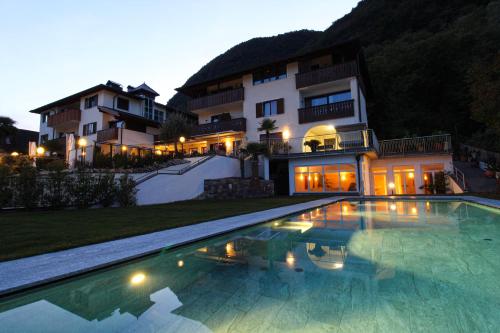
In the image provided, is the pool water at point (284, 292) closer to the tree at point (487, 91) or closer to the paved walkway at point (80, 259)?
the paved walkway at point (80, 259)

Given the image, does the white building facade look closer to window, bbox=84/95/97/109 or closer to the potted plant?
the potted plant

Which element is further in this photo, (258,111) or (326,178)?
(258,111)

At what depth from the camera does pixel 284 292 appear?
2.59 meters

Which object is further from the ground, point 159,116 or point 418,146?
point 159,116

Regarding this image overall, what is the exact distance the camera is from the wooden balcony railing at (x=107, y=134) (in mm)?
23438

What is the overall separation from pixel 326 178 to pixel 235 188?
20.8 feet

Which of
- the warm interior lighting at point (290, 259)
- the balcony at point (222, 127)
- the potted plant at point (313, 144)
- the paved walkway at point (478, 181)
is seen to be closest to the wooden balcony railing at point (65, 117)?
the balcony at point (222, 127)

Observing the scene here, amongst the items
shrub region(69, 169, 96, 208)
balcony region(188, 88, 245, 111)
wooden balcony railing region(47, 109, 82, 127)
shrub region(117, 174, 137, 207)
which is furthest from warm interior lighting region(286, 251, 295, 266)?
wooden balcony railing region(47, 109, 82, 127)

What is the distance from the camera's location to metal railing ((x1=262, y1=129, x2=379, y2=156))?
16.2 meters

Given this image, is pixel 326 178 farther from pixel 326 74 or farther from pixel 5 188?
pixel 5 188

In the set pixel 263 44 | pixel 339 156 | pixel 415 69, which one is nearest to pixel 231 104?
pixel 339 156

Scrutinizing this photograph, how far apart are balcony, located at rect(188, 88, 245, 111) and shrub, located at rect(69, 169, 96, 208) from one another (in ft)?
47.8

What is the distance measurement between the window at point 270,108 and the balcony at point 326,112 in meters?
1.89

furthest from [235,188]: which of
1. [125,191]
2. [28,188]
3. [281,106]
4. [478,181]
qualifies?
[478,181]
